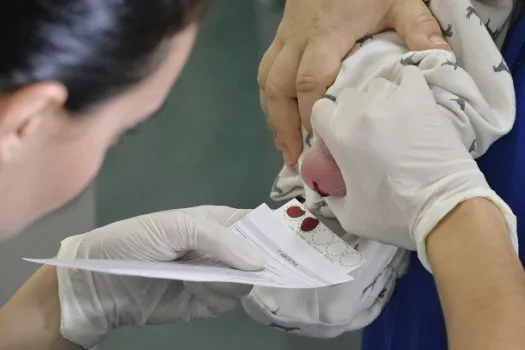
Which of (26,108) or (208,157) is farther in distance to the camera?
(208,157)

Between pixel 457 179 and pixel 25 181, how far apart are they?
14.3 inches

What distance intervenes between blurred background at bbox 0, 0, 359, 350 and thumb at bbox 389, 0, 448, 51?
72cm

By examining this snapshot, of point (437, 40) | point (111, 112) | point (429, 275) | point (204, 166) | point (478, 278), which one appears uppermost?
point (111, 112)

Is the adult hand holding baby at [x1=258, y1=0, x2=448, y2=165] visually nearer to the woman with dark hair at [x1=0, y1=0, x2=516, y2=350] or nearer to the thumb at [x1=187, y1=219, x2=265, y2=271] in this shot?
the woman with dark hair at [x1=0, y1=0, x2=516, y2=350]

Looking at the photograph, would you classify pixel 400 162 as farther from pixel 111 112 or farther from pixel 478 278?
pixel 111 112

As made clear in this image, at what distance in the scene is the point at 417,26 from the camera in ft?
2.56

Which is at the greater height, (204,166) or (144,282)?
(144,282)

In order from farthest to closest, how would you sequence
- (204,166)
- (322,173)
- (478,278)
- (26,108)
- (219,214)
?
1. (204,166)
2. (219,214)
3. (322,173)
4. (478,278)
5. (26,108)

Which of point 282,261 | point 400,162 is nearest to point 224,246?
point 282,261

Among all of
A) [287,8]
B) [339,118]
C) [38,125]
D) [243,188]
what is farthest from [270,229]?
[243,188]

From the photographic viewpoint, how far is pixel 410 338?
0.82 m

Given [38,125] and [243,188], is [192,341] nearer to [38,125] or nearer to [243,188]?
[243,188]

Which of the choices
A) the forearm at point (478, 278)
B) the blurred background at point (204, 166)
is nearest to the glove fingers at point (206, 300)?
the forearm at point (478, 278)

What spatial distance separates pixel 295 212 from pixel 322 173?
8 centimetres
